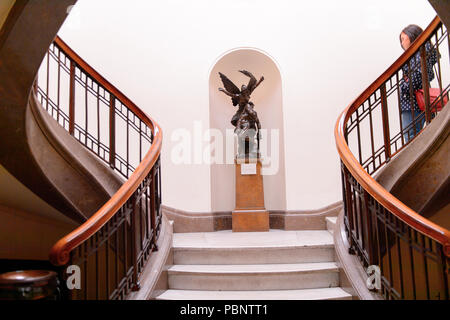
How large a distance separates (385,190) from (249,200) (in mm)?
2791

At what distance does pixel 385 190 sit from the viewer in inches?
102

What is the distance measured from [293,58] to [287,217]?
89.5 inches

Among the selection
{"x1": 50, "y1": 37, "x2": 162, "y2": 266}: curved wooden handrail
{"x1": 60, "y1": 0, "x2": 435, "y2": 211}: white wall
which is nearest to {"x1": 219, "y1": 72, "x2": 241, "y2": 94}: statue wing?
{"x1": 60, "y1": 0, "x2": 435, "y2": 211}: white wall

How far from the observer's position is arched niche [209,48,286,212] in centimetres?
575

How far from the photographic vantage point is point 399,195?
10.5 feet

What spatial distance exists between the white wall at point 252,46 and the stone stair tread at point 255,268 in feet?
7.03

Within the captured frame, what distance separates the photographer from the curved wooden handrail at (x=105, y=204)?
7.06ft

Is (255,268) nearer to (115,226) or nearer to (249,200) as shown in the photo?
(115,226)

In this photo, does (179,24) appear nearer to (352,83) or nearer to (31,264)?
(352,83)

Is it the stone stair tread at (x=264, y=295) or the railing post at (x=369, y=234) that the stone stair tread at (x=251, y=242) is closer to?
the stone stair tread at (x=264, y=295)

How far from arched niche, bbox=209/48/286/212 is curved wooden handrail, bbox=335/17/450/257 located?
227cm

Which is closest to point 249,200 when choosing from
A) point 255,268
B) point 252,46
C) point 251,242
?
point 251,242
